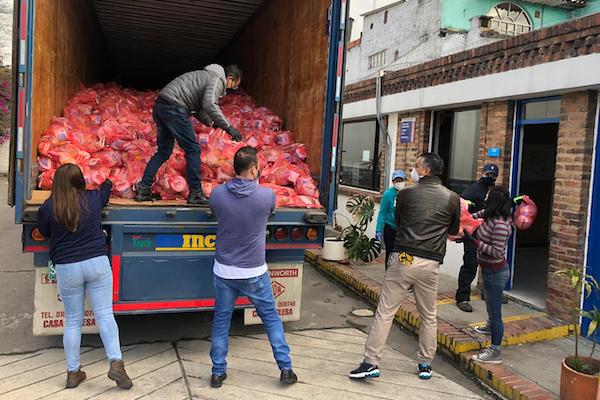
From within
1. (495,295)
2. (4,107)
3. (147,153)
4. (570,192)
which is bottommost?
(495,295)

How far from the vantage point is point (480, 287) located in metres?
6.49

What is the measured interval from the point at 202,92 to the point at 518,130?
390 cm

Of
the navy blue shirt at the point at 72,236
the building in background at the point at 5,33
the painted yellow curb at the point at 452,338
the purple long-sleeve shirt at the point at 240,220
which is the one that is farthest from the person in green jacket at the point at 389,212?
the building in background at the point at 5,33

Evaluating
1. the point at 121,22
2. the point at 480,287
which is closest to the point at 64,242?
the point at 480,287

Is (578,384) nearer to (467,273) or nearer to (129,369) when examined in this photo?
(467,273)

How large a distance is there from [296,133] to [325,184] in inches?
42.4

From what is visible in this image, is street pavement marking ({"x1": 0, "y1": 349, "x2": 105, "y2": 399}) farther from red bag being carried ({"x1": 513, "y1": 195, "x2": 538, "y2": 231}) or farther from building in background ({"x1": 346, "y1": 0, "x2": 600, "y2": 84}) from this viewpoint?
building in background ({"x1": 346, "y1": 0, "x2": 600, "y2": 84})

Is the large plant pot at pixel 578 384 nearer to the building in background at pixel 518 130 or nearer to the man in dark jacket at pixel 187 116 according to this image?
the building in background at pixel 518 130

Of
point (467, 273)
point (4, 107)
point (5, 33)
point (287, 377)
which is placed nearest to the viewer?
point (287, 377)

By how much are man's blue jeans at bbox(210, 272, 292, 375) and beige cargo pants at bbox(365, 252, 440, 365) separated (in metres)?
0.69

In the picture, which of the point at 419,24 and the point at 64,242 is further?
the point at 419,24

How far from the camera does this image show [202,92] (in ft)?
15.0

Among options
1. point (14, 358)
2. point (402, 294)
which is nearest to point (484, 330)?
point (402, 294)

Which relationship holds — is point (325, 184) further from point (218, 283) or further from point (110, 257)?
point (110, 257)
